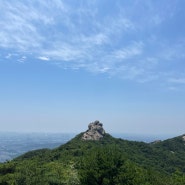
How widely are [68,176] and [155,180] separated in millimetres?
17978

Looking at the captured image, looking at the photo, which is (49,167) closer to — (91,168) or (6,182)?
(6,182)

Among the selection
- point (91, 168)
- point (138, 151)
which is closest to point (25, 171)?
point (91, 168)

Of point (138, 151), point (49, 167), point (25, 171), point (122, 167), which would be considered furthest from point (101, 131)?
point (122, 167)

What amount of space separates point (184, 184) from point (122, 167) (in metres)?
11.9

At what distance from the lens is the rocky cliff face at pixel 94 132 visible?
159000 millimetres

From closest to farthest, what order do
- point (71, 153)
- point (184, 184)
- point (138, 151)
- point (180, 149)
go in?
point (184, 184), point (71, 153), point (138, 151), point (180, 149)

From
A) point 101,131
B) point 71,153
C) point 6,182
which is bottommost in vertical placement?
point 6,182

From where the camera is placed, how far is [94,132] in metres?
162

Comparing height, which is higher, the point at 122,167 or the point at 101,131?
the point at 101,131

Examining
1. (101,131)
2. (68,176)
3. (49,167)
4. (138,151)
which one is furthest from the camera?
(101,131)

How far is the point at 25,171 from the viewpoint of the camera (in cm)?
6456

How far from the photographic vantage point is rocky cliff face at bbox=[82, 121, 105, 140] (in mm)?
159000

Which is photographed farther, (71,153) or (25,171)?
(71,153)

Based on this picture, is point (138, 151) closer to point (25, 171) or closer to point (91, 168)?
point (25, 171)
